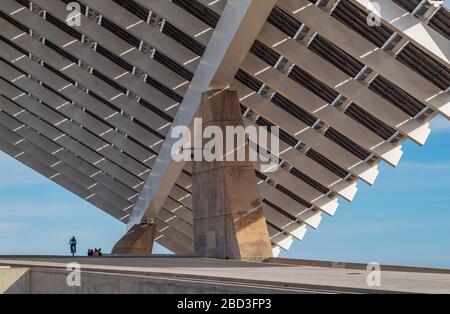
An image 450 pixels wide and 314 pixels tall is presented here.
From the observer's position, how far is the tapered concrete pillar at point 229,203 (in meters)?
20.5

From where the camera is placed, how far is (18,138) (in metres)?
45.2

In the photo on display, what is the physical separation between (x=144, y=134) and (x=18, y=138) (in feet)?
47.3

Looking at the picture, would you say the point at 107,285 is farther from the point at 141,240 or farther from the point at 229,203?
the point at 141,240

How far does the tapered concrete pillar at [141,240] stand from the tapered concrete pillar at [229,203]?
20.1 m

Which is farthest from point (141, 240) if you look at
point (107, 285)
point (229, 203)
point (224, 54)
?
point (107, 285)

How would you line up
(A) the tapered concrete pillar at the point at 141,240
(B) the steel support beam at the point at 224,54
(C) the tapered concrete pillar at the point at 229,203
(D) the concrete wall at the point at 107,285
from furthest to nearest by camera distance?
(A) the tapered concrete pillar at the point at 141,240 → (C) the tapered concrete pillar at the point at 229,203 → (B) the steel support beam at the point at 224,54 → (D) the concrete wall at the point at 107,285

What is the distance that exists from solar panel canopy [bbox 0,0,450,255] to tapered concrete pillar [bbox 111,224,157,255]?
3.28 metres

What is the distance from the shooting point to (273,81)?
24000mm

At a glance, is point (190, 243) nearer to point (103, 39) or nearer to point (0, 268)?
point (103, 39)

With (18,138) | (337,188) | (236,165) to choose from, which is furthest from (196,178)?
(18,138)

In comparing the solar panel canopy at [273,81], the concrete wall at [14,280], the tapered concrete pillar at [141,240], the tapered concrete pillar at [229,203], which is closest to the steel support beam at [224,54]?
the solar panel canopy at [273,81]

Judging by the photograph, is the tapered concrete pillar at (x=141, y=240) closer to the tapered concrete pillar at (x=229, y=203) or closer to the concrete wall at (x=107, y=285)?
the tapered concrete pillar at (x=229, y=203)

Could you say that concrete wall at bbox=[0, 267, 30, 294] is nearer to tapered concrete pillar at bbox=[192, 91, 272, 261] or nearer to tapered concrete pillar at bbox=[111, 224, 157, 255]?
tapered concrete pillar at bbox=[192, 91, 272, 261]

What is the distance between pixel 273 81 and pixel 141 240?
19909 millimetres
